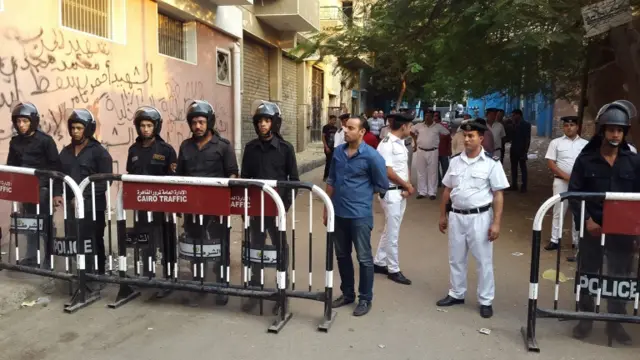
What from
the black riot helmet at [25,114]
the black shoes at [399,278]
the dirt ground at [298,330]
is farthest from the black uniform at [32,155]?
the black shoes at [399,278]

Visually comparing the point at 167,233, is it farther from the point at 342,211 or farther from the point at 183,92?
the point at 183,92

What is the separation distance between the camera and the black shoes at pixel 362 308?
477 cm

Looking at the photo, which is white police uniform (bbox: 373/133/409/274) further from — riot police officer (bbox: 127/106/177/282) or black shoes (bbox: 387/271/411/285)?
riot police officer (bbox: 127/106/177/282)

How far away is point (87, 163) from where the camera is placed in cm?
536

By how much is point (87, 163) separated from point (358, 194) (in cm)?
272

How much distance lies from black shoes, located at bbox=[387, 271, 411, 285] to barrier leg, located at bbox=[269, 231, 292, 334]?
1610 mm

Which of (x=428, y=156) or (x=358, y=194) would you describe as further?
(x=428, y=156)

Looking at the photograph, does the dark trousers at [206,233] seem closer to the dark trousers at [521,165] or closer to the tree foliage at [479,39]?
the tree foliage at [479,39]

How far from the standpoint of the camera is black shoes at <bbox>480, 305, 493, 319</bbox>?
4758 millimetres

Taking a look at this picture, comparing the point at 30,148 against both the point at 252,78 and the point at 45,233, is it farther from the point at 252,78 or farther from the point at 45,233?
the point at 252,78

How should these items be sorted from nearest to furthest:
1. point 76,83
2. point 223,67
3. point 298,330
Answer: point 298,330 < point 76,83 < point 223,67

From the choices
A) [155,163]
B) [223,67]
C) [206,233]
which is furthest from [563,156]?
[223,67]

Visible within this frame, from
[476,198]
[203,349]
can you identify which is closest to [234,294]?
[203,349]

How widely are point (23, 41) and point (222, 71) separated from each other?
6.52 m
